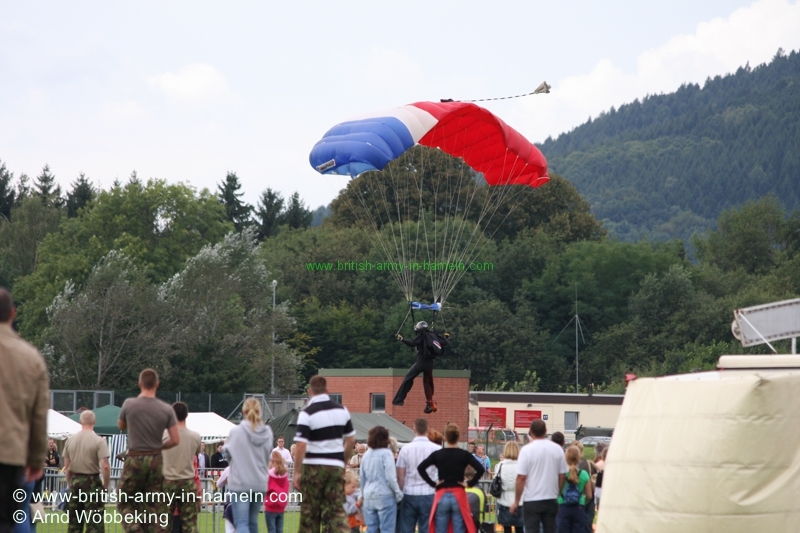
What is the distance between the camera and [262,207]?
80.7 m

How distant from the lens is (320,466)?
845cm

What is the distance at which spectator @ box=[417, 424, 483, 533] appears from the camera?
31.8 ft

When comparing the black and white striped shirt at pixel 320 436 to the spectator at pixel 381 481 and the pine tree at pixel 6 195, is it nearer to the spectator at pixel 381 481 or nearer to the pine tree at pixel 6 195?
the spectator at pixel 381 481

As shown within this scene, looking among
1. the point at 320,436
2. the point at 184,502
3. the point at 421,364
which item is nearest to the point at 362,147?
the point at 421,364

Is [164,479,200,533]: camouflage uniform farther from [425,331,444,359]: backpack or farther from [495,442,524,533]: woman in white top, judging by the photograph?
[425,331,444,359]: backpack

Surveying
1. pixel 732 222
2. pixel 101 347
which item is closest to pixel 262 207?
pixel 732 222

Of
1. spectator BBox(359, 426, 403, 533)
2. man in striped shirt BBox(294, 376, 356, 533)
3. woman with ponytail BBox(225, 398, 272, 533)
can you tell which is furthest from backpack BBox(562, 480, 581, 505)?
woman with ponytail BBox(225, 398, 272, 533)

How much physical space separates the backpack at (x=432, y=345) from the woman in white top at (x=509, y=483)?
521cm

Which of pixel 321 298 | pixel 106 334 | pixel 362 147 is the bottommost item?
pixel 106 334

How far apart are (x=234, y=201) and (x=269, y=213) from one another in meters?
2.76

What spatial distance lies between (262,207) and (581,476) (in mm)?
71599

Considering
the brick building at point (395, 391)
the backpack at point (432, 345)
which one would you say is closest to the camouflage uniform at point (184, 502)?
the backpack at point (432, 345)

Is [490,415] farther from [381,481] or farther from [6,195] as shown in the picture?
[6,195]

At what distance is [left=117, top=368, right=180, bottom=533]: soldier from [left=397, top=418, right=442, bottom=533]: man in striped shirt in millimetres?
2601
